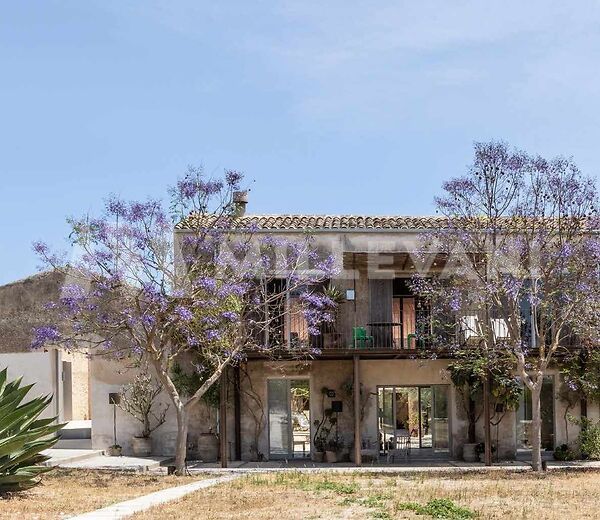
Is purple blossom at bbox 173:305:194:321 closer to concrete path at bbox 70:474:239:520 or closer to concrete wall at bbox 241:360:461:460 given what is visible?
concrete path at bbox 70:474:239:520

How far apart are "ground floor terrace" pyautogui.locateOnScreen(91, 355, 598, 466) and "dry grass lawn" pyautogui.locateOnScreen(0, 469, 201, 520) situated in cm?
480

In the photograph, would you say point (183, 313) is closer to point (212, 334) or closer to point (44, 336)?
point (212, 334)

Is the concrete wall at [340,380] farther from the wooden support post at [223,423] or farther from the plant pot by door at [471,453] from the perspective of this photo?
the wooden support post at [223,423]

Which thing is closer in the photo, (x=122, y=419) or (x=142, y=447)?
(x=142, y=447)

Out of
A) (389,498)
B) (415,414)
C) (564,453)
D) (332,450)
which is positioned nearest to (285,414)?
(332,450)

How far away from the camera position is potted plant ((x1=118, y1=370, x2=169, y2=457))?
25719 millimetres

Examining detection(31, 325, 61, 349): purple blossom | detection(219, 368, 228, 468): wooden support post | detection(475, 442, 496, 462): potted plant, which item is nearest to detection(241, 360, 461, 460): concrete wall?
detection(475, 442, 496, 462): potted plant

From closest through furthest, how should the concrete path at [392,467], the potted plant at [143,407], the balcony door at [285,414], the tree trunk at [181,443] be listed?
the tree trunk at [181,443]
the concrete path at [392,467]
the potted plant at [143,407]
the balcony door at [285,414]

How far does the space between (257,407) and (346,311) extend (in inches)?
138

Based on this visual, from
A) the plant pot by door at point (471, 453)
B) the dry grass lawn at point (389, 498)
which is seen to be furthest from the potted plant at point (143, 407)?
the plant pot by door at point (471, 453)

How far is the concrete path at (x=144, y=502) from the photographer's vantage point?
13.6 m

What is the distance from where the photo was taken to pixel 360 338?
992 inches

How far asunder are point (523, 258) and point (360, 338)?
196 inches

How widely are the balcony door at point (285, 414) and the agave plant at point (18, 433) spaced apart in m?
10.8
